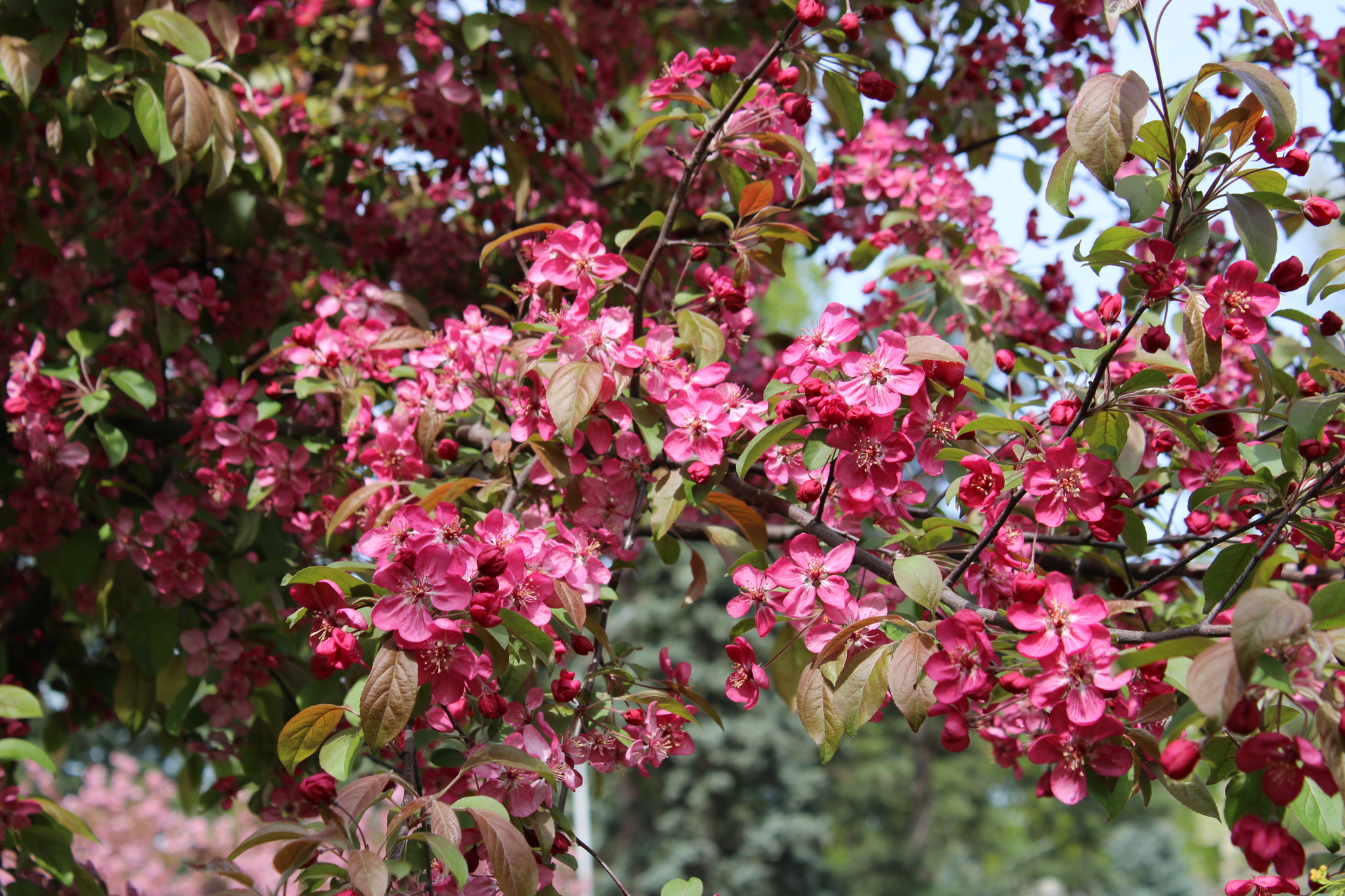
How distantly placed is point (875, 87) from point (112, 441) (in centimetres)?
183

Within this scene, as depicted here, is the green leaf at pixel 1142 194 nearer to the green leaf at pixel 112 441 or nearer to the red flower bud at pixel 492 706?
the red flower bud at pixel 492 706

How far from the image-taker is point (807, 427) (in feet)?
4.84

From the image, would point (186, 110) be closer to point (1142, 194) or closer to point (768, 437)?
point (768, 437)

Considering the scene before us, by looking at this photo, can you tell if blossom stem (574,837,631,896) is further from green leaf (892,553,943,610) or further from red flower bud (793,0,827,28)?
red flower bud (793,0,827,28)

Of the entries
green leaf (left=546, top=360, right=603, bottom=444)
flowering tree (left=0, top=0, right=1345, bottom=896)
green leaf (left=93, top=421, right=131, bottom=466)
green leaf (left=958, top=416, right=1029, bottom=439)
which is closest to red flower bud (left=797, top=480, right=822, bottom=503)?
flowering tree (left=0, top=0, right=1345, bottom=896)

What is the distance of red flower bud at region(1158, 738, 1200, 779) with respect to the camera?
993 millimetres

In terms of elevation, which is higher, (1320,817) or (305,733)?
(1320,817)

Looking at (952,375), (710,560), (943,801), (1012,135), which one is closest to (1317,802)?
(952,375)

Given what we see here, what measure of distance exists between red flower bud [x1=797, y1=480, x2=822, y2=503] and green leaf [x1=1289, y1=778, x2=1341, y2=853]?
0.77 m

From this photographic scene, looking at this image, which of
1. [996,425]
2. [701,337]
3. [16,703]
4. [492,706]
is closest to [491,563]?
[492,706]

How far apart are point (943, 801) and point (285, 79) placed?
20.3 m

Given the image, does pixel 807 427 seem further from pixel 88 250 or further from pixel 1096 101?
pixel 88 250

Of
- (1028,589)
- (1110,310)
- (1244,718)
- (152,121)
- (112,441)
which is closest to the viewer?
(1244,718)

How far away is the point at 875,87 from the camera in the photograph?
172 cm
